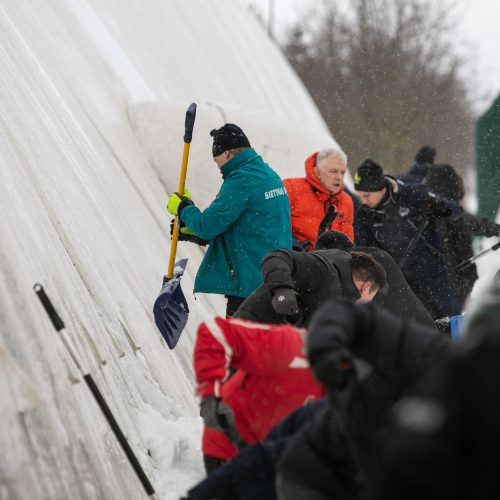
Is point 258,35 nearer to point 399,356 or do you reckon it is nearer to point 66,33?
point 66,33

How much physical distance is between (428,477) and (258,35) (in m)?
14.1

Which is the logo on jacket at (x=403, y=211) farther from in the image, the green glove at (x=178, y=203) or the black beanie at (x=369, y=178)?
the green glove at (x=178, y=203)

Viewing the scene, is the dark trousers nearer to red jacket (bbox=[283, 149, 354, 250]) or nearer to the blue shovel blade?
the blue shovel blade

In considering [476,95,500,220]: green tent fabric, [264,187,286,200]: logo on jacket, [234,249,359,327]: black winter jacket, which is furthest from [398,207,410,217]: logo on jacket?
[476,95,500,220]: green tent fabric

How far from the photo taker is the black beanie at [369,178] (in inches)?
263

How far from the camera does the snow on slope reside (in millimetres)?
3336

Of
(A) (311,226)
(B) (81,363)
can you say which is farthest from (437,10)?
(B) (81,363)

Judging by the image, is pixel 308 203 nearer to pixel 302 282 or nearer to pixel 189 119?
pixel 189 119

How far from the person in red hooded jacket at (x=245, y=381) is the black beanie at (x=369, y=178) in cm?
368

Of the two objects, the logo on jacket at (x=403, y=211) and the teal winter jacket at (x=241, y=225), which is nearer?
the teal winter jacket at (x=241, y=225)

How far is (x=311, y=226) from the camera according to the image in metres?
5.88

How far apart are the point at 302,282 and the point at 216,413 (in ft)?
4.01

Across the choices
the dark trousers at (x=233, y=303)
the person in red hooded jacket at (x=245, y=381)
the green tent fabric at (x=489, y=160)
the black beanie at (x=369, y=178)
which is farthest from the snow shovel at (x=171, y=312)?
the green tent fabric at (x=489, y=160)

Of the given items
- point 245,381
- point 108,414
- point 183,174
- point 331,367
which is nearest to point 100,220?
point 183,174
